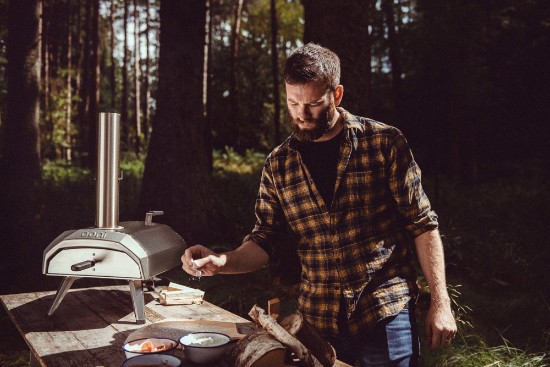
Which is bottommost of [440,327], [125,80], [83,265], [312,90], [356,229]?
[440,327]

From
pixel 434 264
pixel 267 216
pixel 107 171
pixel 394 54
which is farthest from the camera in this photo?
pixel 394 54

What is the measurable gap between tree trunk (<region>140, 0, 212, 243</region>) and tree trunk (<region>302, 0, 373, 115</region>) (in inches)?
135

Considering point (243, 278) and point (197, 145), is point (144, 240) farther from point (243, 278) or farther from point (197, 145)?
point (197, 145)

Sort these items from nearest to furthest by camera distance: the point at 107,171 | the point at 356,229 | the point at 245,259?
the point at 356,229 → the point at 245,259 → the point at 107,171

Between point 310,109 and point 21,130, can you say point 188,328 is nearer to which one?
point 310,109

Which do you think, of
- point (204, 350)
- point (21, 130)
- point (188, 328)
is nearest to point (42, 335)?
point (188, 328)

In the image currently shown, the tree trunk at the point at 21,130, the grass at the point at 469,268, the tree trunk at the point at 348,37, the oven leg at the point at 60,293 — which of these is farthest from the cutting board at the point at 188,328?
the tree trunk at the point at 21,130

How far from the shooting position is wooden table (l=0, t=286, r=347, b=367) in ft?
7.67

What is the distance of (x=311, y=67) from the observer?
2.35 metres

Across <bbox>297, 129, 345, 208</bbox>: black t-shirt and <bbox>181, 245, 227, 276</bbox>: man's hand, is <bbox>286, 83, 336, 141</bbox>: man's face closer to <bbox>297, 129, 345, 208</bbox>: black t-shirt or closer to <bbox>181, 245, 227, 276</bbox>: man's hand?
<bbox>297, 129, 345, 208</bbox>: black t-shirt

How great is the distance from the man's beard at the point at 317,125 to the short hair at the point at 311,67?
105 mm

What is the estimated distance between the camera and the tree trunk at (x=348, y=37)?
17.8ft

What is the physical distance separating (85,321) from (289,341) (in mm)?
1470

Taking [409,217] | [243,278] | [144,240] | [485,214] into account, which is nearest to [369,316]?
[409,217]
